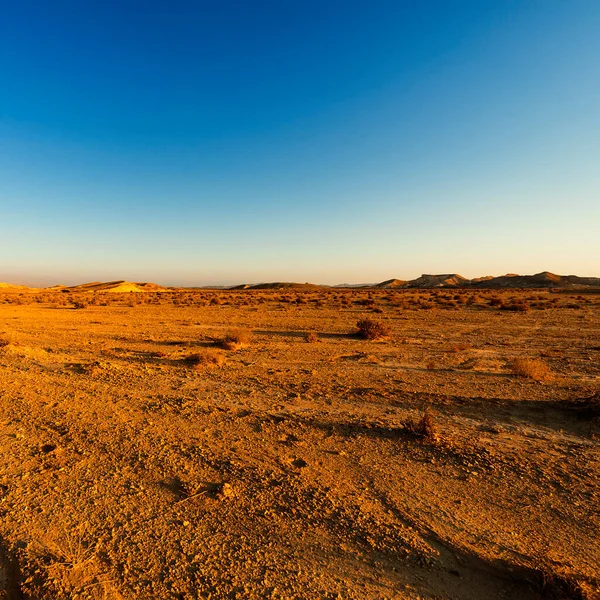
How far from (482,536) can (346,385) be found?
5046 mm

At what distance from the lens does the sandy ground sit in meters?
3.26

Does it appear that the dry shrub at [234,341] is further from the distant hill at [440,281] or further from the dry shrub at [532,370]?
the distant hill at [440,281]

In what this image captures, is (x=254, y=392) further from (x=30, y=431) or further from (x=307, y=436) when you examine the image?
(x=30, y=431)

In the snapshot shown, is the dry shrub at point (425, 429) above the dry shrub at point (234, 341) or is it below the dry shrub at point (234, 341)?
below

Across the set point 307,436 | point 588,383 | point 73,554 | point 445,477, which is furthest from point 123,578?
point 588,383

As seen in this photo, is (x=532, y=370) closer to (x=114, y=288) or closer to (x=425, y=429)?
(x=425, y=429)

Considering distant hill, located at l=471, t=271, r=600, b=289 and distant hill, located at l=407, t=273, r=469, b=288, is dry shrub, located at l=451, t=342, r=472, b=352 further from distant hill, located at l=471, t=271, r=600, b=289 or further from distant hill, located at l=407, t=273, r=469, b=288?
distant hill, located at l=407, t=273, r=469, b=288

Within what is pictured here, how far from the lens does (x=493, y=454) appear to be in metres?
5.30

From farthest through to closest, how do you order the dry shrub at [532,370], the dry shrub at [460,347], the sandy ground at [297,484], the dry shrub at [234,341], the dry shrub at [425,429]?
the dry shrub at [234,341] → the dry shrub at [460,347] → the dry shrub at [532,370] → the dry shrub at [425,429] → the sandy ground at [297,484]

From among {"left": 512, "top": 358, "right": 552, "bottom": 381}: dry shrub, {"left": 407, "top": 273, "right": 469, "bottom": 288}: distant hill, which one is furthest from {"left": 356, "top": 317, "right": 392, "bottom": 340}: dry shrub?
{"left": 407, "top": 273, "right": 469, "bottom": 288}: distant hill

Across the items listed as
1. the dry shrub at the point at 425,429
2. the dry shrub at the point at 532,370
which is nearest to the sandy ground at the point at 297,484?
the dry shrub at the point at 425,429

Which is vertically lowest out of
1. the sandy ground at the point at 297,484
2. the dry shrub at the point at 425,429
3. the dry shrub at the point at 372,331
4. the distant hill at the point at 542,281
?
the sandy ground at the point at 297,484

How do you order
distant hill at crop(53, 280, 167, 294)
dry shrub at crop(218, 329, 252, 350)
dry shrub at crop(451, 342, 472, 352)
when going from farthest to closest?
distant hill at crop(53, 280, 167, 294), dry shrub at crop(218, 329, 252, 350), dry shrub at crop(451, 342, 472, 352)

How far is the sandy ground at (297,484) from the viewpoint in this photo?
326 centimetres
